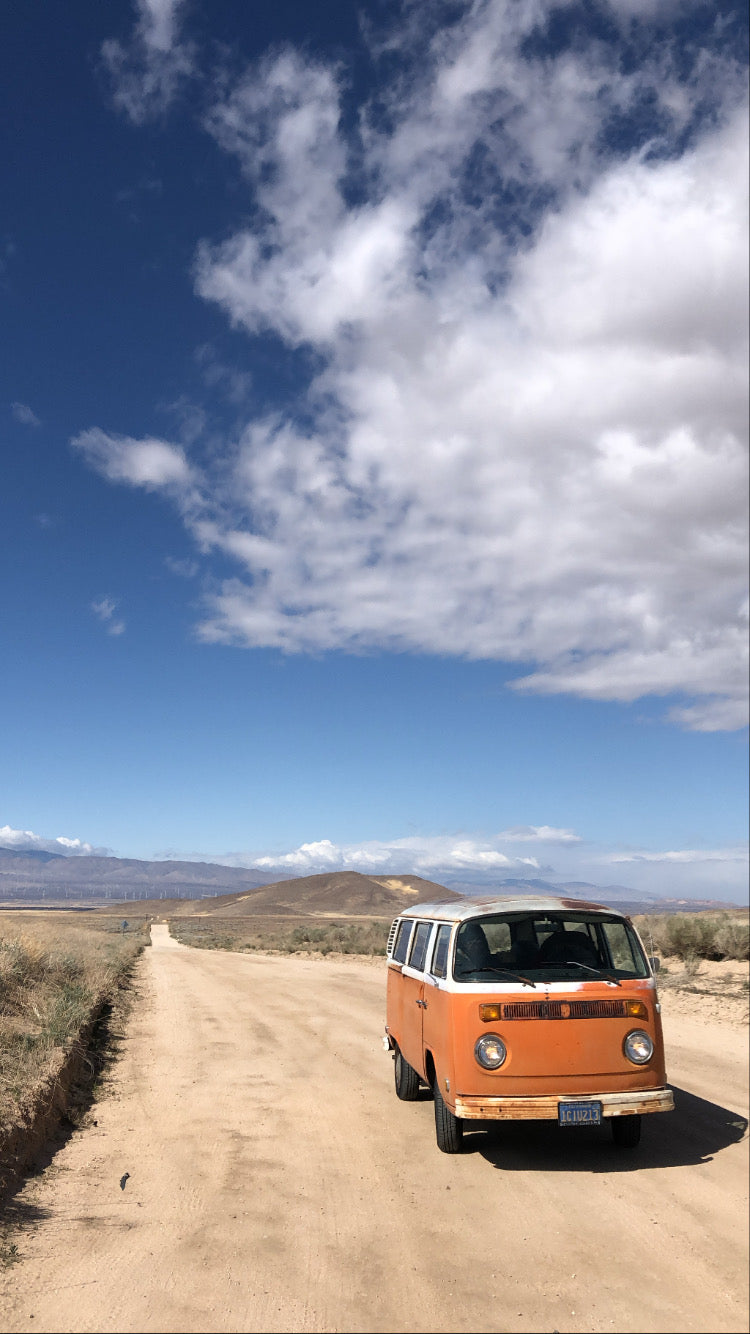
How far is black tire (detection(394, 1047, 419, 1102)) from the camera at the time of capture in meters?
9.37

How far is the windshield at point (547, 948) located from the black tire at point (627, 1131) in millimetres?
1239

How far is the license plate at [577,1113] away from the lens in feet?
21.7

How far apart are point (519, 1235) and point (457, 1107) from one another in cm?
116

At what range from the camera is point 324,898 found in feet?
427

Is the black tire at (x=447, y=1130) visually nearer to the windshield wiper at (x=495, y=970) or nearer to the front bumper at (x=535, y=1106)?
the front bumper at (x=535, y=1106)

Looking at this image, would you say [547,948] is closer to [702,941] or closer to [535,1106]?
[535,1106]

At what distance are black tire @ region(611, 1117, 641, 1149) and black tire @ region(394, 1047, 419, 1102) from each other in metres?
2.42

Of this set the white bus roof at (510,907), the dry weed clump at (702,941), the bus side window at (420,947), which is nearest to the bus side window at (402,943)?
the bus side window at (420,947)

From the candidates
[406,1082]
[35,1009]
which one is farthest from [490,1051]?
[35,1009]

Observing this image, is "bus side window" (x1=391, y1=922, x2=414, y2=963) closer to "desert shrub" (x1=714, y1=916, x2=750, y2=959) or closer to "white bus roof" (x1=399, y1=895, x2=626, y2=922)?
"white bus roof" (x1=399, y1=895, x2=626, y2=922)

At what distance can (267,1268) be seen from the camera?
17.4ft

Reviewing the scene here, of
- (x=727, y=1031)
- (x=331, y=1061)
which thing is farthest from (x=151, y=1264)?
(x=727, y=1031)

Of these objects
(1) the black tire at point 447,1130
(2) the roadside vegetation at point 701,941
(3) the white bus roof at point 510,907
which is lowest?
(1) the black tire at point 447,1130

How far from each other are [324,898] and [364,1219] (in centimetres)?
12803
